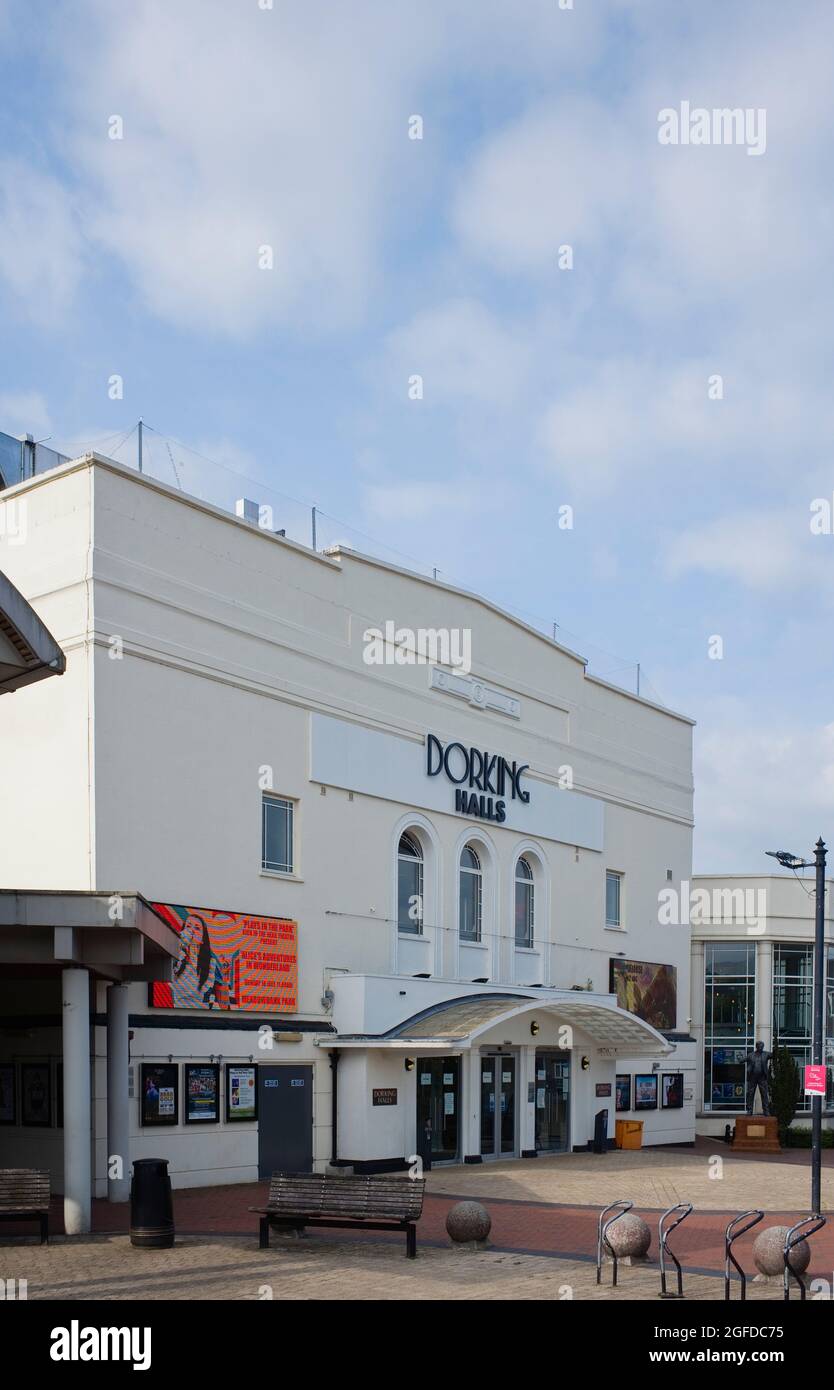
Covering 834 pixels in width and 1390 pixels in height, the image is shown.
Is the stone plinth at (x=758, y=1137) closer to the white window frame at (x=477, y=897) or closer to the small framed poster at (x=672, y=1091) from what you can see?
the small framed poster at (x=672, y=1091)

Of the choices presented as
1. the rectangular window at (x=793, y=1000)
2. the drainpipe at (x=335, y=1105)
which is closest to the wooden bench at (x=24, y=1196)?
the drainpipe at (x=335, y=1105)

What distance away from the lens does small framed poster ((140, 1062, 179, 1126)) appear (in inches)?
909

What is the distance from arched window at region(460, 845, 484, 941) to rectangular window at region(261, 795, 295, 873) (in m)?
5.91

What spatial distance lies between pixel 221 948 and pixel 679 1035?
1912cm

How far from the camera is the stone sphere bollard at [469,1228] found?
1608 cm

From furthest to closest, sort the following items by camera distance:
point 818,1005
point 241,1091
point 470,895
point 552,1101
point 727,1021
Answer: point 727,1021 < point 552,1101 < point 470,895 < point 818,1005 < point 241,1091

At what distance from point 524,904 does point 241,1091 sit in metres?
10.9

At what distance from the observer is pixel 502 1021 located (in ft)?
93.2

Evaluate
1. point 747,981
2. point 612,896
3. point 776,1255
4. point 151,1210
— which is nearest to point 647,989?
point 612,896

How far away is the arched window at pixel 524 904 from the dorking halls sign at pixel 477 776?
5.60 ft

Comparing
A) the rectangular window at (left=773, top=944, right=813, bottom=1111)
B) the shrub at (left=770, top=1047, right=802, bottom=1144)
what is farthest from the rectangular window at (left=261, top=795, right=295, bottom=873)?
the rectangular window at (left=773, top=944, right=813, bottom=1111)

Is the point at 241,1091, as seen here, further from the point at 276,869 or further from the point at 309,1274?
the point at 309,1274
